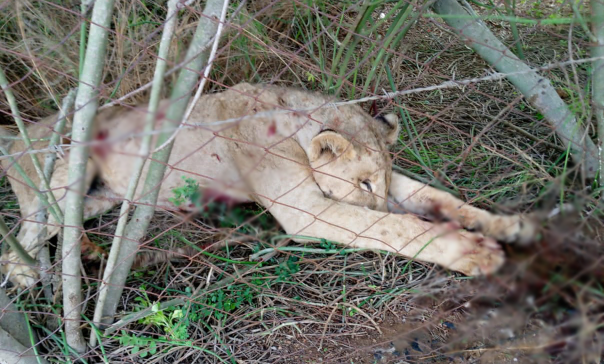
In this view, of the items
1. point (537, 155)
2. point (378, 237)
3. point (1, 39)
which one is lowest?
point (378, 237)

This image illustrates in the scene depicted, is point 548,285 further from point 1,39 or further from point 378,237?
point 1,39

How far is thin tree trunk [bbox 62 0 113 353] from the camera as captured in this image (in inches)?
64.3

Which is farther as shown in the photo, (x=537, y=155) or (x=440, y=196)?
(x=537, y=155)

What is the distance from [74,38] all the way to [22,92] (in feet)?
1.51

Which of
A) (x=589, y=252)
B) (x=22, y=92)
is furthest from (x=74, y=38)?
(x=589, y=252)

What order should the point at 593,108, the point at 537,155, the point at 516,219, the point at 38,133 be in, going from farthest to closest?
the point at 537,155 < the point at 38,133 < the point at 593,108 < the point at 516,219

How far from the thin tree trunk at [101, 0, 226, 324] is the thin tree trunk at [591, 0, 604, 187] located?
181 centimetres

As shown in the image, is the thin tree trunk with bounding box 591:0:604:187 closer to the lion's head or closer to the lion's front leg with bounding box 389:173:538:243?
the lion's front leg with bounding box 389:173:538:243

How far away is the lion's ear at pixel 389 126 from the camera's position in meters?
3.00

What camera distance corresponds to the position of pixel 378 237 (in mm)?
2432

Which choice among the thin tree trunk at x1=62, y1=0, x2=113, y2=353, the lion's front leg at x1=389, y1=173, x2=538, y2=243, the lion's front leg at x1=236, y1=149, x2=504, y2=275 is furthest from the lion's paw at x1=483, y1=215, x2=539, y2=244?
the thin tree trunk at x1=62, y1=0, x2=113, y2=353

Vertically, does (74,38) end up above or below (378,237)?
above

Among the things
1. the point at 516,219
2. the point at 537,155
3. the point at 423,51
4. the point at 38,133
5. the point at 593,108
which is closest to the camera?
the point at 516,219

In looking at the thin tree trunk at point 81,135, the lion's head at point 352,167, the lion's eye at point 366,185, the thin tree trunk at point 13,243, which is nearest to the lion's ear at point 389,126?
the lion's head at point 352,167
